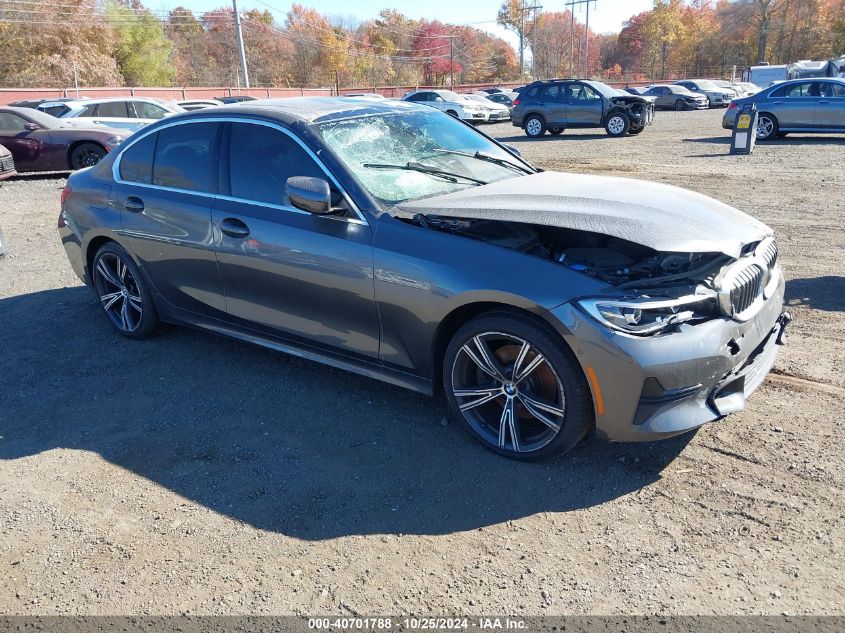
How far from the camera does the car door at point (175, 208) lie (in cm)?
469

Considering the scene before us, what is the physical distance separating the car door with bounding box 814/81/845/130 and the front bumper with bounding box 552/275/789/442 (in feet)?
58.1

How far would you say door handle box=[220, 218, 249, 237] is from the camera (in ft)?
14.4

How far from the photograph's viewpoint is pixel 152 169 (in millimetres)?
5121

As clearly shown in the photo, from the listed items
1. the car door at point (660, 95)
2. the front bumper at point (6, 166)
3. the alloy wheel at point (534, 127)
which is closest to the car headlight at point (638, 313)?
the front bumper at point (6, 166)

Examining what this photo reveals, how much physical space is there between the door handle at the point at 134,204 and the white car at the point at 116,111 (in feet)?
37.0

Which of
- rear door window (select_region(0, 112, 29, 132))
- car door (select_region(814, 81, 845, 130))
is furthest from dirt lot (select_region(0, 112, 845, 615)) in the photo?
car door (select_region(814, 81, 845, 130))

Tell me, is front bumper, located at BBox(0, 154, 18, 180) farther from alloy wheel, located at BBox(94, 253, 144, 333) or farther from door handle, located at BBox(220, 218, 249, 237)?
door handle, located at BBox(220, 218, 249, 237)

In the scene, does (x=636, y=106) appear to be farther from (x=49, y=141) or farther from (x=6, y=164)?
(x=6, y=164)

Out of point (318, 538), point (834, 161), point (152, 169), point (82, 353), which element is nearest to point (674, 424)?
point (318, 538)

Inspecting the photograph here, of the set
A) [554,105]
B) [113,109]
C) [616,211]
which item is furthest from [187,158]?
[554,105]

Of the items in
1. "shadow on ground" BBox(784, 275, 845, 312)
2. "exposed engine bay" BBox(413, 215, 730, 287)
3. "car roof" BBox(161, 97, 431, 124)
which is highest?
"car roof" BBox(161, 97, 431, 124)

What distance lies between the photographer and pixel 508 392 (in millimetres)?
3572

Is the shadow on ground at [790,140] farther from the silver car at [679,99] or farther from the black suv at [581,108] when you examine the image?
the silver car at [679,99]

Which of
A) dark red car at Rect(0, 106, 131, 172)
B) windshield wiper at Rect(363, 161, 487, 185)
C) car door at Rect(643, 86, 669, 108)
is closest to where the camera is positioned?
windshield wiper at Rect(363, 161, 487, 185)
